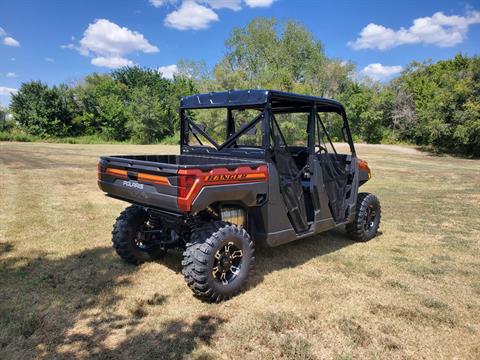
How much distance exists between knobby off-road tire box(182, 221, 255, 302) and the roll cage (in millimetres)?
1018

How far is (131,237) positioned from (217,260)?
148 cm

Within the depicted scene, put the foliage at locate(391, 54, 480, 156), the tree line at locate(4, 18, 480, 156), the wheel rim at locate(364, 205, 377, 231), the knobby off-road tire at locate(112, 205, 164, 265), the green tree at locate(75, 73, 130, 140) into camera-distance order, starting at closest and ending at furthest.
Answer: the knobby off-road tire at locate(112, 205, 164, 265)
the wheel rim at locate(364, 205, 377, 231)
the foliage at locate(391, 54, 480, 156)
the tree line at locate(4, 18, 480, 156)
the green tree at locate(75, 73, 130, 140)

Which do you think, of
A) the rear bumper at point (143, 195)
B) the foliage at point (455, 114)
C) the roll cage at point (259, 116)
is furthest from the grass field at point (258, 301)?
the foliage at point (455, 114)

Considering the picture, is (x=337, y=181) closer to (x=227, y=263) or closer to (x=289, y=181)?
(x=289, y=181)

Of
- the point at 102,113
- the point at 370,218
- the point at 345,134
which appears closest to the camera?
the point at 345,134

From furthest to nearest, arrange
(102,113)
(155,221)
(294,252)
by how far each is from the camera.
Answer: (102,113), (294,252), (155,221)

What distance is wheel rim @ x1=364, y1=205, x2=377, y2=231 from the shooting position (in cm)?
614

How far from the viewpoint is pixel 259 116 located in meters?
4.33

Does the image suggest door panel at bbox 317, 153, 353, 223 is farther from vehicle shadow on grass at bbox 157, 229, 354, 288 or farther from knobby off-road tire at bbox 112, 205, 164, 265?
knobby off-road tire at bbox 112, 205, 164, 265

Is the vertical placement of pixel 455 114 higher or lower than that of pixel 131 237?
higher

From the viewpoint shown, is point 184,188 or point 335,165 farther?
point 335,165

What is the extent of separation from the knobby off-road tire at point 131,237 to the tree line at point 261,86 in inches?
1054

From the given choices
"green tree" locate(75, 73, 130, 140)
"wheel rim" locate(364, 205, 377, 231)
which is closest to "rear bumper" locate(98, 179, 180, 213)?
"wheel rim" locate(364, 205, 377, 231)

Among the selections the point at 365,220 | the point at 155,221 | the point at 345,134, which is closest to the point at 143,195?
the point at 155,221
